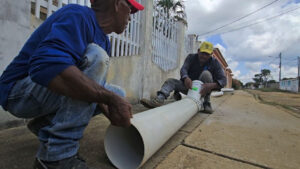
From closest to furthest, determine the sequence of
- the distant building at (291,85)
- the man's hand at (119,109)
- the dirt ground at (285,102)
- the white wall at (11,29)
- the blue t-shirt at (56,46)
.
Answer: the blue t-shirt at (56,46) → the man's hand at (119,109) → the white wall at (11,29) → the dirt ground at (285,102) → the distant building at (291,85)

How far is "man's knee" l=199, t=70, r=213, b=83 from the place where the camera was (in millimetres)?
2755

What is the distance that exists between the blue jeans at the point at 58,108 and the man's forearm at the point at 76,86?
0.13 metres

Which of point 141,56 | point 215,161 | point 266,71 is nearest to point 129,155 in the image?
point 215,161

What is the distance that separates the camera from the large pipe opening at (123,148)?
105cm

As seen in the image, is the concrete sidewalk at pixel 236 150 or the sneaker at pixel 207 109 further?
the sneaker at pixel 207 109

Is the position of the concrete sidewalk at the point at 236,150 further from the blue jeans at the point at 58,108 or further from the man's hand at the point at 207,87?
the man's hand at the point at 207,87

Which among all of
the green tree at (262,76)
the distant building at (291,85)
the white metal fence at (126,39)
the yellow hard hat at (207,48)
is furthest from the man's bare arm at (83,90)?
the green tree at (262,76)

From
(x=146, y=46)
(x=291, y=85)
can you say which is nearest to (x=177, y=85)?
(x=146, y=46)

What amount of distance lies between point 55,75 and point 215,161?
3.51 feet

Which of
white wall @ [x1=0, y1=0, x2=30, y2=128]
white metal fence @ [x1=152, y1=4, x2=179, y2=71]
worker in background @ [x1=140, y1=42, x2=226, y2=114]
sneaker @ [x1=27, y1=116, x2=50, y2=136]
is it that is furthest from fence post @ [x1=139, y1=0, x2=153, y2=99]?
sneaker @ [x1=27, y1=116, x2=50, y2=136]

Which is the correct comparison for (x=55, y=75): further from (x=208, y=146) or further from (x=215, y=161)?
(x=208, y=146)

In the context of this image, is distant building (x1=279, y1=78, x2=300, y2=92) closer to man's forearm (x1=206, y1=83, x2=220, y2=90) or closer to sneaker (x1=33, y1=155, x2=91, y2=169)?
man's forearm (x1=206, y1=83, x2=220, y2=90)

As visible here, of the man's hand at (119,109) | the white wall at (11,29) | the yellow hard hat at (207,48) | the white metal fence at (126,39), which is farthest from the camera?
the yellow hard hat at (207,48)

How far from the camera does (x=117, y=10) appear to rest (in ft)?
3.17
